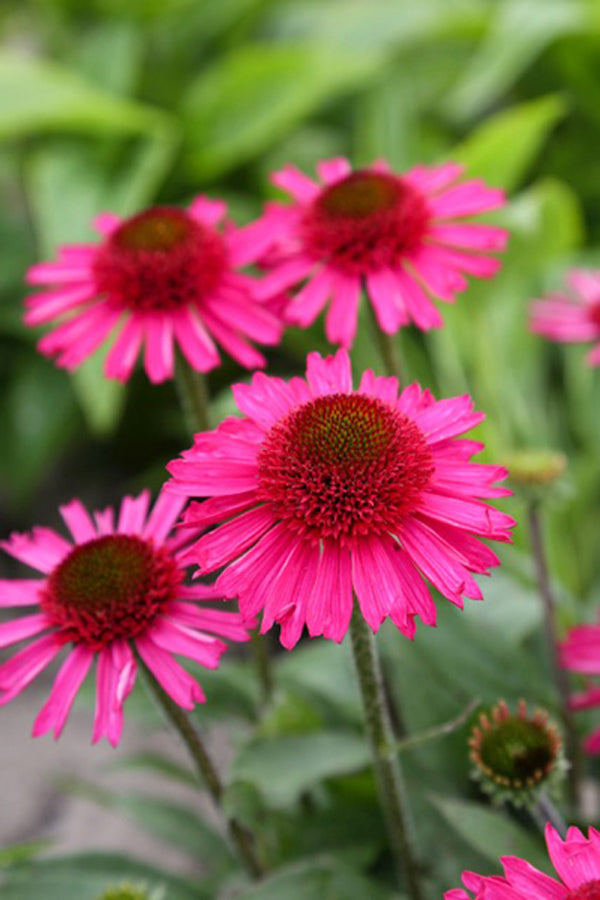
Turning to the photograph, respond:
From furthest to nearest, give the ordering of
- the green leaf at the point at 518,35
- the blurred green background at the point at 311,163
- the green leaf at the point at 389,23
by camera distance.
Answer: the green leaf at the point at 389,23
the green leaf at the point at 518,35
the blurred green background at the point at 311,163

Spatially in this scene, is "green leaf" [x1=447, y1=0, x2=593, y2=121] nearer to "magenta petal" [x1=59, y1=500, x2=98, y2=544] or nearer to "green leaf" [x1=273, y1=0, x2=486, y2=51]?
"green leaf" [x1=273, y1=0, x2=486, y2=51]

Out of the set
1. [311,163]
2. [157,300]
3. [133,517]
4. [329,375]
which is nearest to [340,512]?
[329,375]

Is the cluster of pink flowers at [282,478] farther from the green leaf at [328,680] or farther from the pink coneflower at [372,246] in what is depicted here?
the green leaf at [328,680]

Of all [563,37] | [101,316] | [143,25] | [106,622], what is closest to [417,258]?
[101,316]

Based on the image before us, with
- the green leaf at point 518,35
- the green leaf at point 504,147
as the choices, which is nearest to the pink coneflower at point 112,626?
the green leaf at point 504,147

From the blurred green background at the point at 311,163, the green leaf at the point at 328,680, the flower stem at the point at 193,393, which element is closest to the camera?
the flower stem at the point at 193,393

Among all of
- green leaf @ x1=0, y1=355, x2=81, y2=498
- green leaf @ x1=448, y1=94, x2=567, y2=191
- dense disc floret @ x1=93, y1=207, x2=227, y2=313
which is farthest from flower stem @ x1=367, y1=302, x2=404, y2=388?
green leaf @ x1=0, y1=355, x2=81, y2=498

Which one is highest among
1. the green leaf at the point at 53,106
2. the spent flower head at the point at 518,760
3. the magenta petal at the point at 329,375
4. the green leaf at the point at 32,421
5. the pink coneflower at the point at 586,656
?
the green leaf at the point at 53,106
